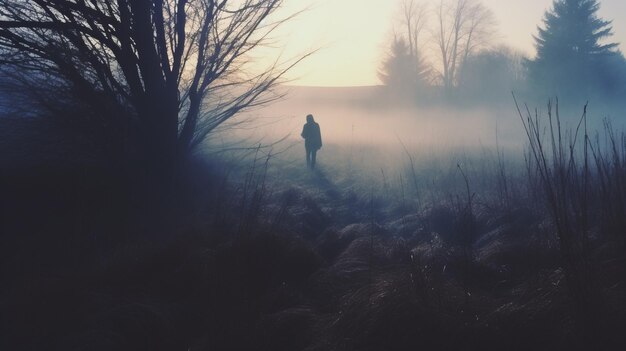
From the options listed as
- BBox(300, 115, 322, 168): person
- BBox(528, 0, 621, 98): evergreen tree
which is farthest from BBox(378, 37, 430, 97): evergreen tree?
BBox(300, 115, 322, 168): person

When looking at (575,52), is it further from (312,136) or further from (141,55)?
(141,55)

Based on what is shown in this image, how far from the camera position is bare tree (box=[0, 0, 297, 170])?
7289mm

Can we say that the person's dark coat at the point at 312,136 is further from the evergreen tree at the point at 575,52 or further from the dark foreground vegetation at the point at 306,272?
the evergreen tree at the point at 575,52

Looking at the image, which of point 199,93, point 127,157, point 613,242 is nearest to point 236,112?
point 199,93

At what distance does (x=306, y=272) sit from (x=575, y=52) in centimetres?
3098

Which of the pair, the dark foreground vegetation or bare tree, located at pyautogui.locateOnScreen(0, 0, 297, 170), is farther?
bare tree, located at pyautogui.locateOnScreen(0, 0, 297, 170)

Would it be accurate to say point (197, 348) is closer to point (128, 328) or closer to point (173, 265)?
point (128, 328)

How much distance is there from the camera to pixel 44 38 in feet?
24.0

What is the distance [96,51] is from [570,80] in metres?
30.1

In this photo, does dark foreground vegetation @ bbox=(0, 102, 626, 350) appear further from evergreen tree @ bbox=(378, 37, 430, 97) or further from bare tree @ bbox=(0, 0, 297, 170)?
evergreen tree @ bbox=(378, 37, 430, 97)

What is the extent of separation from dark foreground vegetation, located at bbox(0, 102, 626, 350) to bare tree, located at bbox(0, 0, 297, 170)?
952mm

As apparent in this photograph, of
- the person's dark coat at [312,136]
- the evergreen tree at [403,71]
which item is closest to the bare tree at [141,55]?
the person's dark coat at [312,136]

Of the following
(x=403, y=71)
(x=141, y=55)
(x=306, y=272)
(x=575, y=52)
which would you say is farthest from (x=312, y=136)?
(x=403, y=71)

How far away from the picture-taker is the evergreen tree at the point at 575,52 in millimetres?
30844
